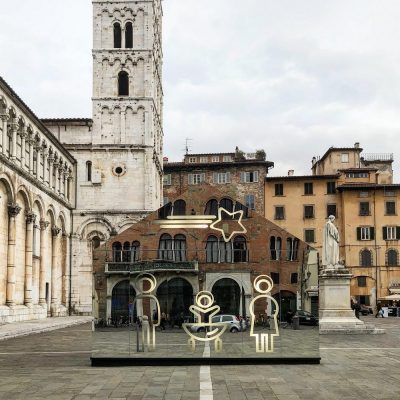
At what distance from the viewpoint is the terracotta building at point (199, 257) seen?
600 inches

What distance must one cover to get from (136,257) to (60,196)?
122ft

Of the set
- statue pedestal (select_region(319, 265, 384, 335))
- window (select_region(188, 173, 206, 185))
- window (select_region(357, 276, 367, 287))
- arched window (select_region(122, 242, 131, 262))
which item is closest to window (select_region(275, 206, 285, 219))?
window (select_region(188, 173, 206, 185))

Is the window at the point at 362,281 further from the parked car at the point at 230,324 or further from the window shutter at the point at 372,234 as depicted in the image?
the parked car at the point at 230,324

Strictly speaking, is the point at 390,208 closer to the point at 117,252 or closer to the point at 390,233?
the point at 390,233

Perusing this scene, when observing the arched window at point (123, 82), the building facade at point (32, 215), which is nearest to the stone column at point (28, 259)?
the building facade at point (32, 215)

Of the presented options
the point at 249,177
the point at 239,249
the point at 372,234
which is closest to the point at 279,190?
the point at 249,177

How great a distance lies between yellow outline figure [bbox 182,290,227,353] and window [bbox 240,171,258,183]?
53666mm

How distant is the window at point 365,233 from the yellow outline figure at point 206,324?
51.7m

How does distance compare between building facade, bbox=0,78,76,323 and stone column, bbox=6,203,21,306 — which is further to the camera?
stone column, bbox=6,203,21,306

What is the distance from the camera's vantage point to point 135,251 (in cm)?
1557

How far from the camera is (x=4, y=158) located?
3734 cm

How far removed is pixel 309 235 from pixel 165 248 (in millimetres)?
51443

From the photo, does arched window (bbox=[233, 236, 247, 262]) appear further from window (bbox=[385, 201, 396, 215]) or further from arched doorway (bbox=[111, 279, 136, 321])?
window (bbox=[385, 201, 396, 215])

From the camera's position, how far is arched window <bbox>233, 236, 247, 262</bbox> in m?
15.7
